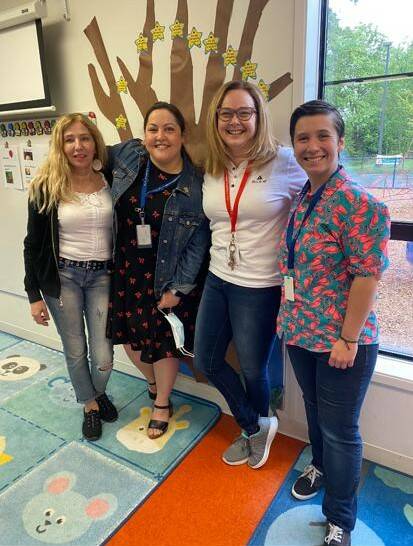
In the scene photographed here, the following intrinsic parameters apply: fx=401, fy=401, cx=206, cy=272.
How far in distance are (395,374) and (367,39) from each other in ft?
4.55

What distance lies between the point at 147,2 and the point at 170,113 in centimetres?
71

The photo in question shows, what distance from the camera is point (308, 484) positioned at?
1.67 metres

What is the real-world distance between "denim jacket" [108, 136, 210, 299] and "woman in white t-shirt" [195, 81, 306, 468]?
0.09 meters

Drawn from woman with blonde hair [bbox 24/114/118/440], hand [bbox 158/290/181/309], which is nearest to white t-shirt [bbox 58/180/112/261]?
woman with blonde hair [bbox 24/114/118/440]

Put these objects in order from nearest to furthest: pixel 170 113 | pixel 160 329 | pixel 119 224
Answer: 1. pixel 170 113
2. pixel 119 224
3. pixel 160 329

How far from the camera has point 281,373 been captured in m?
1.95

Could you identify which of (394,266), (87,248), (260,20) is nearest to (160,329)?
(87,248)

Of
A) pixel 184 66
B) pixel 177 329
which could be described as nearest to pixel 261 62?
pixel 184 66

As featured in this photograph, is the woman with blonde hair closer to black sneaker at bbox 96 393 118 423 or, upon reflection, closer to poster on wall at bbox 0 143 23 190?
black sneaker at bbox 96 393 118 423

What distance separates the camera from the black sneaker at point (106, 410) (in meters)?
2.18

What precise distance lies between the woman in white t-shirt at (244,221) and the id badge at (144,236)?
28cm

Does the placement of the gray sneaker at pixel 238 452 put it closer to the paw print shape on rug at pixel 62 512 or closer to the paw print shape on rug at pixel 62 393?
the paw print shape on rug at pixel 62 512

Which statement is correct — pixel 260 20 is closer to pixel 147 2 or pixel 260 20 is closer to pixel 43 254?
pixel 147 2

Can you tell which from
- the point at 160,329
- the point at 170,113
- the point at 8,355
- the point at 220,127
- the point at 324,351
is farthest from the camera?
the point at 8,355
